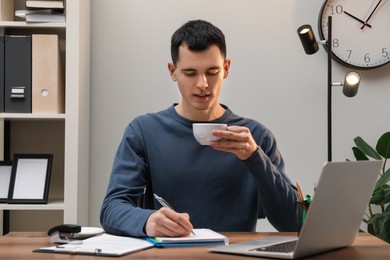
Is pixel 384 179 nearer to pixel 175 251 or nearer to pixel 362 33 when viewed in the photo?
pixel 362 33

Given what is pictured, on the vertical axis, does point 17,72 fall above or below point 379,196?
above

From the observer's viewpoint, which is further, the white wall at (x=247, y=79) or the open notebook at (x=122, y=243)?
the white wall at (x=247, y=79)

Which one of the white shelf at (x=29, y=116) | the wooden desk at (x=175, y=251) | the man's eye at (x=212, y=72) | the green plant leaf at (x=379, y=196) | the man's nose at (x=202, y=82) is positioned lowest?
the green plant leaf at (x=379, y=196)

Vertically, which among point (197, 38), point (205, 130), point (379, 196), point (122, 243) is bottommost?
point (379, 196)

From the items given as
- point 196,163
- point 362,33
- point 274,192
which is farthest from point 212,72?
point 362,33

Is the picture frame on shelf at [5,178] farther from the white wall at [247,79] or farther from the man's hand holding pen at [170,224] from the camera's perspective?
the man's hand holding pen at [170,224]

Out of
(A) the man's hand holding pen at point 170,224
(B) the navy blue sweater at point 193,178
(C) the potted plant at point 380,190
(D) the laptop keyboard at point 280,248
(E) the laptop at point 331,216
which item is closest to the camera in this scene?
(E) the laptop at point 331,216

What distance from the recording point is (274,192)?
1919 mm

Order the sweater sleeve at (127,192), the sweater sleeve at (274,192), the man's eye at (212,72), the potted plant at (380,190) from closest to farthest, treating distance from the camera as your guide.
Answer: the sweater sleeve at (127,192) < the sweater sleeve at (274,192) < the man's eye at (212,72) < the potted plant at (380,190)

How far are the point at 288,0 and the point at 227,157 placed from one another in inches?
56.8

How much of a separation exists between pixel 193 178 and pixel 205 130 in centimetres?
49

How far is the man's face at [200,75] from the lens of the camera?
2.10m

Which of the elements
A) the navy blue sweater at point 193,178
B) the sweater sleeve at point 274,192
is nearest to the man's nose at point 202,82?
the navy blue sweater at point 193,178

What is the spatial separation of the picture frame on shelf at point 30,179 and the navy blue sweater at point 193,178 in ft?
3.03
